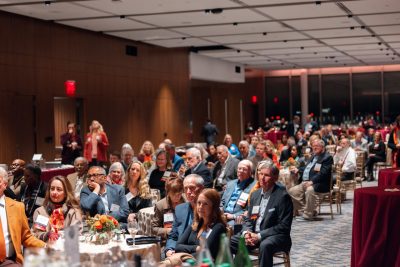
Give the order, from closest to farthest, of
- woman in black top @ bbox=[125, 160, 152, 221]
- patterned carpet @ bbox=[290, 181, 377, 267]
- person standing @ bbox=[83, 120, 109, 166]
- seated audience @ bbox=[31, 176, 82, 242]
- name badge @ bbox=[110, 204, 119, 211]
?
seated audience @ bbox=[31, 176, 82, 242]
name badge @ bbox=[110, 204, 119, 211]
woman in black top @ bbox=[125, 160, 152, 221]
patterned carpet @ bbox=[290, 181, 377, 267]
person standing @ bbox=[83, 120, 109, 166]

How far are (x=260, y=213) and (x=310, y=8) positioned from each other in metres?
6.76

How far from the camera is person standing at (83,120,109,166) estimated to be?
44.5ft

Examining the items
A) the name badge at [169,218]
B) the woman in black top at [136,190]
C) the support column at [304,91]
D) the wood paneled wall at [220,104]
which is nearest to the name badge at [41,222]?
the name badge at [169,218]

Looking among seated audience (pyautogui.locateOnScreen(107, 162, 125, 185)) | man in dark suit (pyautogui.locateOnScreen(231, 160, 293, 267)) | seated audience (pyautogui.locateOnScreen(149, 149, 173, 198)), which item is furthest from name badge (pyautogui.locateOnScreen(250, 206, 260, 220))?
seated audience (pyautogui.locateOnScreen(149, 149, 173, 198))

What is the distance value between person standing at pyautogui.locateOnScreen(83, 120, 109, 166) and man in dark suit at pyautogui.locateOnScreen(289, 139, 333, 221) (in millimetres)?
4437

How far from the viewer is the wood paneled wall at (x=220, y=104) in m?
25.1

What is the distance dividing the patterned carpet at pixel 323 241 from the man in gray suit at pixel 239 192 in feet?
3.39

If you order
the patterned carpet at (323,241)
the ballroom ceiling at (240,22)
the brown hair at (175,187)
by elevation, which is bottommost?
the patterned carpet at (323,241)

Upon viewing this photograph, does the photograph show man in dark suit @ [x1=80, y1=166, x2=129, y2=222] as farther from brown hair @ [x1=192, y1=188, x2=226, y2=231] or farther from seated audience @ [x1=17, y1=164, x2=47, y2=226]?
brown hair @ [x1=192, y1=188, x2=226, y2=231]

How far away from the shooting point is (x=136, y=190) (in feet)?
25.5

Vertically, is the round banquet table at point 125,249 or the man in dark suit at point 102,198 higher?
the man in dark suit at point 102,198

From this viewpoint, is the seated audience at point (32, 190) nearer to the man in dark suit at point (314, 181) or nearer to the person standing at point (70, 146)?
the man in dark suit at point (314, 181)

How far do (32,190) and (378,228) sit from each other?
412 cm

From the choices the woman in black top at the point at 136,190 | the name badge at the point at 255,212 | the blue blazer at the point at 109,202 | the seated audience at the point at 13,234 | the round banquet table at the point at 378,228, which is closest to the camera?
the seated audience at the point at 13,234
